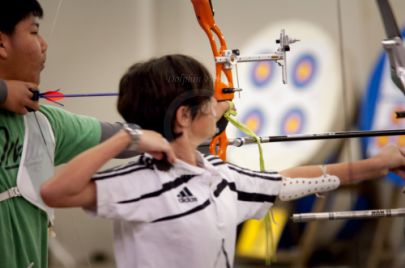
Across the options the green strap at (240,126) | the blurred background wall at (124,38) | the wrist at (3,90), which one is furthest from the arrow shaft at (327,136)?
the wrist at (3,90)

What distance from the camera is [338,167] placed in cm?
82

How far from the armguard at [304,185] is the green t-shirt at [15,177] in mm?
278

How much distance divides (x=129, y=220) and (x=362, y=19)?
54 cm

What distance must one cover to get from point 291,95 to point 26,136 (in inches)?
22.4

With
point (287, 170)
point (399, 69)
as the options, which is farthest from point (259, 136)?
point (399, 69)

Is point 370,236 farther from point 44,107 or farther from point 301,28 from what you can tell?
point 44,107

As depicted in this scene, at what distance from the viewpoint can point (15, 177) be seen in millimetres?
833

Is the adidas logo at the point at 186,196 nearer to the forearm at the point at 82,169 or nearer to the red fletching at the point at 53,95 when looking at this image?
the forearm at the point at 82,169

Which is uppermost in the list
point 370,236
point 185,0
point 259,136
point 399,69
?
point 185,0

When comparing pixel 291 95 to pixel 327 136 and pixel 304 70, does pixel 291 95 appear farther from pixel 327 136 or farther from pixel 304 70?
→ pixel 327 136

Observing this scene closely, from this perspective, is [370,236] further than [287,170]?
Yes

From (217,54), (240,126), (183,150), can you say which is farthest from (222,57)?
(183,150)

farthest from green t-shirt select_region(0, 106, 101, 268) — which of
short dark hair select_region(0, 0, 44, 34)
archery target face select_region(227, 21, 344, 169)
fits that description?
archery target face select_region(227, 21, 344, 169)

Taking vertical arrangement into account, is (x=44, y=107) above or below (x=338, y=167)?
above
